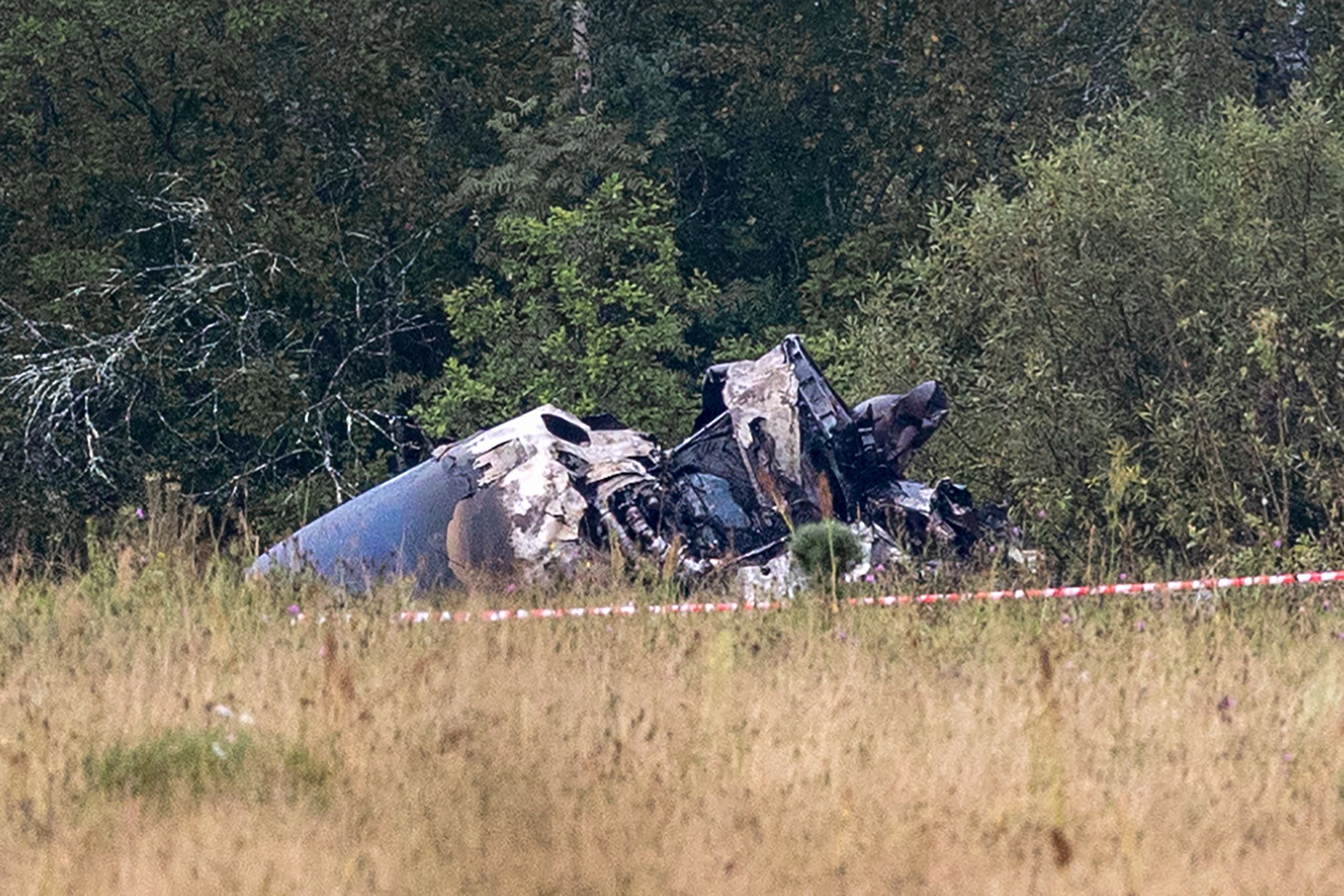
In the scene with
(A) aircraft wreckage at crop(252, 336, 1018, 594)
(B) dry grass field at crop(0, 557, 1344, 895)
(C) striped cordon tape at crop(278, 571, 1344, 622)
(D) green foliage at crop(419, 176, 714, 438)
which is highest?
(D) green foliage at crop(419, 176, 714, 438)

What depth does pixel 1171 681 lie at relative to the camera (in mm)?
6027

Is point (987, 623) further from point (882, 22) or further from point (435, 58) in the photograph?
point (435, 58)

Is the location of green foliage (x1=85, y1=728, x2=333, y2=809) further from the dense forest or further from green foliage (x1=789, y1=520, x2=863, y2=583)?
the dense forest

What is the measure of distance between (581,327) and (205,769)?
16.3 meters

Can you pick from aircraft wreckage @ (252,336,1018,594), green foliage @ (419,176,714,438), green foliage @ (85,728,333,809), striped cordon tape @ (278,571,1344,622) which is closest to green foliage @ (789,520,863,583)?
striped cordon tape @ (278,571,1344,622)

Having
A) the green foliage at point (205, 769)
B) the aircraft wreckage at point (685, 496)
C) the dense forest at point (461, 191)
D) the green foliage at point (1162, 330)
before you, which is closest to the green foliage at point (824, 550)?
the aircraft wreckage at point (685, 496)

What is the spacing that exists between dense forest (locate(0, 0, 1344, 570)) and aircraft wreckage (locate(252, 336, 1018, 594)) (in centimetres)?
466

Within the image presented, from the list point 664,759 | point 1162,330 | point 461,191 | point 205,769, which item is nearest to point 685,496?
point 1162,330

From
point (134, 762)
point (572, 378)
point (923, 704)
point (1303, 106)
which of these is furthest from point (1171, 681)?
point (572, 378)

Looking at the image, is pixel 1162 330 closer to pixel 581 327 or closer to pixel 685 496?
pixel 685 496

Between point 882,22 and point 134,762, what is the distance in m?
17.7

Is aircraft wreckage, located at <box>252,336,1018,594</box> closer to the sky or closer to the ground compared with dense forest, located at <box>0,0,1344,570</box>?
closer to the ground

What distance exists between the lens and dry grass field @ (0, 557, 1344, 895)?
426cm

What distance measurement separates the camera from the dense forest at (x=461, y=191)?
20.2 m
